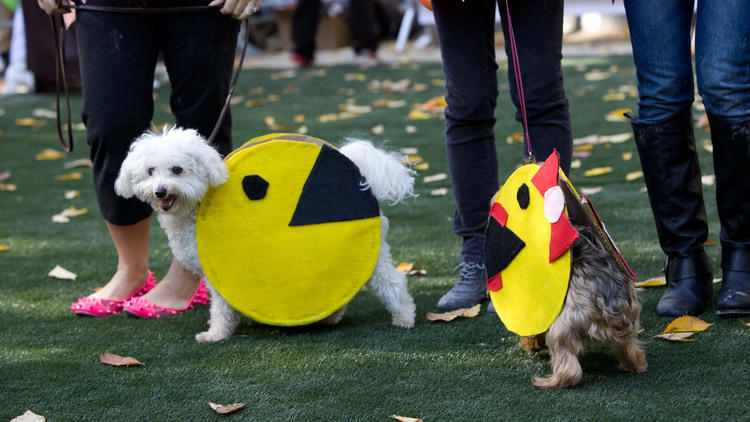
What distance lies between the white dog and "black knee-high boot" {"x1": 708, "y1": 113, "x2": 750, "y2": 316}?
3.19 ft

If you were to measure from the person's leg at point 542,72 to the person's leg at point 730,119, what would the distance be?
1.38 ft

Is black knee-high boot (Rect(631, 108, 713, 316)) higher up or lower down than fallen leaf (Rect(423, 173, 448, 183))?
higher up

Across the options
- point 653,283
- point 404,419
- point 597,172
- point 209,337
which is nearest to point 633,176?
point 597,172

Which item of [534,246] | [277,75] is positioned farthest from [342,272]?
[277,75]

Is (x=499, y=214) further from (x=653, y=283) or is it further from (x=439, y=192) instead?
(x=439, y=192)

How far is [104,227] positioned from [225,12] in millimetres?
1990

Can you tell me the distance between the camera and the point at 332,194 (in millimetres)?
2684

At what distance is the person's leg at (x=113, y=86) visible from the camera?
274 cm

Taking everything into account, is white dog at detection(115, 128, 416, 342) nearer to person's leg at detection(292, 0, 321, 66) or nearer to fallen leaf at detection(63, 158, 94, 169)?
fallen leaf at detection(63, 158, 94, 169)

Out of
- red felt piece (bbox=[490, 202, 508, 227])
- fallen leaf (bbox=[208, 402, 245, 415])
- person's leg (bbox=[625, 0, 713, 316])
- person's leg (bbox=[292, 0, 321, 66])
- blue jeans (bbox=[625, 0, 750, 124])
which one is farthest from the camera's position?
person's leg (bbox=[292, 0, 321, 66])

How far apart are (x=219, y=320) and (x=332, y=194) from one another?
0.56 m

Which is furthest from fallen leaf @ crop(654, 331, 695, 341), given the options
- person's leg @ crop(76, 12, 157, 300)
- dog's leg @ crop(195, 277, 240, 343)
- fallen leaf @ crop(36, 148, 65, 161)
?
fallen leaf @ crop(36, 148, 65, 161)

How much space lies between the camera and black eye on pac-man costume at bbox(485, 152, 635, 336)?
2064mm

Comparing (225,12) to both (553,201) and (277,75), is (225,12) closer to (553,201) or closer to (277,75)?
(553,201)
